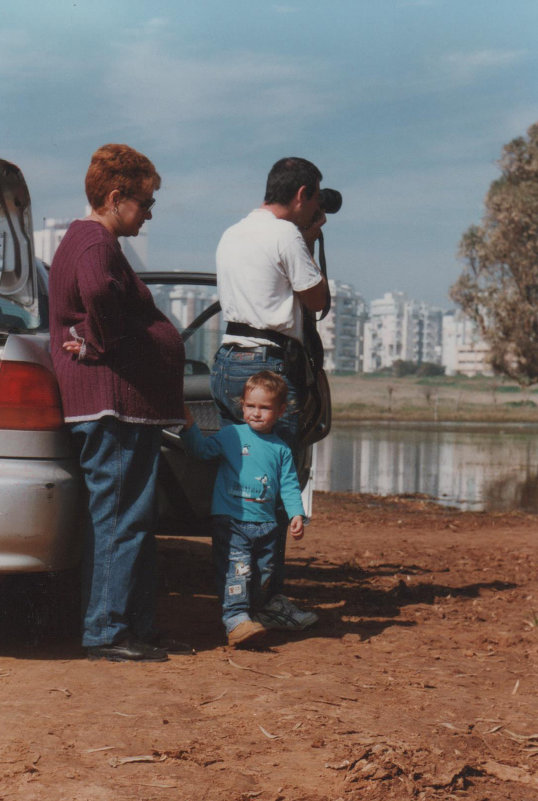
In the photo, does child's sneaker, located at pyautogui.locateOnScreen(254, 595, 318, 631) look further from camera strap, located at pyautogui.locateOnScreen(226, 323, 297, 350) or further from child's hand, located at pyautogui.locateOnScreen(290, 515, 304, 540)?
camera strap, located at pyautogui.locateOnScreen(226, 323, 297, 350)

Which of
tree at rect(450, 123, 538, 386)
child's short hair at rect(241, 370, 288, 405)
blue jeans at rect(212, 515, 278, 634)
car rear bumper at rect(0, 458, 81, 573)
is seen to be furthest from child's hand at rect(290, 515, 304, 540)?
tree at rect(450, 123, 538, 386)

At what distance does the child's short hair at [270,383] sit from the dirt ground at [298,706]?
1.07 meters

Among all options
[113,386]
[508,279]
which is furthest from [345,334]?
[113,386]

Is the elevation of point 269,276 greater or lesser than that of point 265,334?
greater

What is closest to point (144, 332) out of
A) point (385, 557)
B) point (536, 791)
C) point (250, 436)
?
point (250, 436)

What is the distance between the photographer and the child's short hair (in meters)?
4.31

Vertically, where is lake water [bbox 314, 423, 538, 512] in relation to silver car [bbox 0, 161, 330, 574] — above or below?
below

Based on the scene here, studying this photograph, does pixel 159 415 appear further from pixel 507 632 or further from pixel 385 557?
pixel 385 557

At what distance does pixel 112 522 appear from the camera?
150 inches

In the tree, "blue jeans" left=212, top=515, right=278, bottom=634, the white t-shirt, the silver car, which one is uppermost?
the tree

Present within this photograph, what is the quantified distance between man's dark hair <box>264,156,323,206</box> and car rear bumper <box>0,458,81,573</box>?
1.58 m

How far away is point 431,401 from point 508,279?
19516 millimetres

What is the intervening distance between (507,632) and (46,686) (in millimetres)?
2323

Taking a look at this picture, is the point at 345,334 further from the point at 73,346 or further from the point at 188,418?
the point at 73,346
